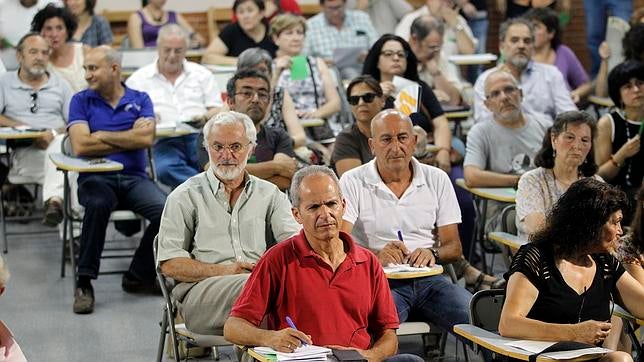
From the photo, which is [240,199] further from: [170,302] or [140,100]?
[140,100]

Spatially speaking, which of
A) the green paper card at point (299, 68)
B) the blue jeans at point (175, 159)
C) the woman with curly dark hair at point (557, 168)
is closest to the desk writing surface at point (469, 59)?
the green paper card at point (299, 68)

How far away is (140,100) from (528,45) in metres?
2.53

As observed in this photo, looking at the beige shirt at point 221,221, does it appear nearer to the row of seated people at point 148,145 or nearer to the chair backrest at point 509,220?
the row of seated people at point 148,145

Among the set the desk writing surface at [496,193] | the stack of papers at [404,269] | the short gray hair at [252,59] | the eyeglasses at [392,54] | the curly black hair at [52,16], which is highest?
the curly black hair at [52,16]

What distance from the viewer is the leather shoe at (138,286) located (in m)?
6.71

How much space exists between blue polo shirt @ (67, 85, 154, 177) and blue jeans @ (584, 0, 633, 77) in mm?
4456

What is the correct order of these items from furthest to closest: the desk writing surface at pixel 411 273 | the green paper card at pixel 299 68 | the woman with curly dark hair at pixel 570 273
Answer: the green paper card at pixel 299 68 → the desk writing surface at pixel 411 273 → the woman with curly dark hair at pixel 570 273

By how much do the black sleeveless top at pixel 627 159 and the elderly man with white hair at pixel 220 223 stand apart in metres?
2.43

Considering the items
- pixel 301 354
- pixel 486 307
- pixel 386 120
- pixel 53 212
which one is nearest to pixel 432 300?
pixel 486 307

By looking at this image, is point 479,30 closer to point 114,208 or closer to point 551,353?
point 114,208

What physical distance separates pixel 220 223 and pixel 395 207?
79cm

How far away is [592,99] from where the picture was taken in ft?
28.8

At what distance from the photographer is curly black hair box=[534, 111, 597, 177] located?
5723mm

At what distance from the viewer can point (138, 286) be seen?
6.73 m
